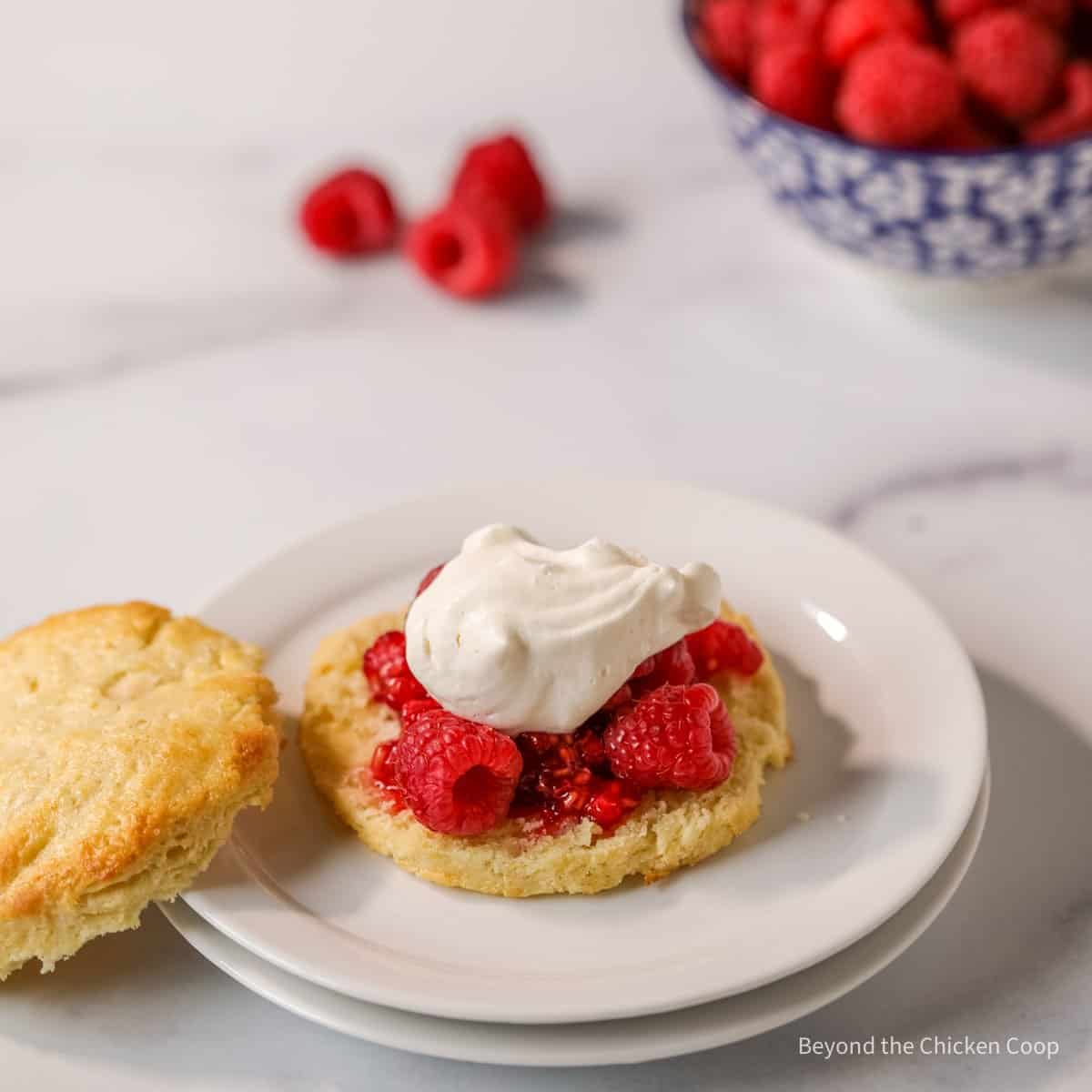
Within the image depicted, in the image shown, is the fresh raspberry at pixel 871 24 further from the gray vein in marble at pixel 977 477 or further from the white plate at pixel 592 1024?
the white plate at pixel 592 1024

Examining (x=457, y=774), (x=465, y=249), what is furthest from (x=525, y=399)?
(x=457, y=774)

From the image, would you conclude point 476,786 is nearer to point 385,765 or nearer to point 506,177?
point 385,765

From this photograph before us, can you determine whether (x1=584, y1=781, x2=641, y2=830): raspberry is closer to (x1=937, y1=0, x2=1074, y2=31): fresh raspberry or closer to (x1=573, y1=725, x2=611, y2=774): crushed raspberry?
(x1=573, y1=725, x2=611, y2=774): crushed raspberry

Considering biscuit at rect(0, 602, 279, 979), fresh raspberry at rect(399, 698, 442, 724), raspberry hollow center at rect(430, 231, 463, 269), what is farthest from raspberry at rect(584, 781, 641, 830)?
raspberry hollow center at rect(430, 231, 463, 269)

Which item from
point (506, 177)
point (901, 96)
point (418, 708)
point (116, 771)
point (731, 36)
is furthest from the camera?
point (506, 177)

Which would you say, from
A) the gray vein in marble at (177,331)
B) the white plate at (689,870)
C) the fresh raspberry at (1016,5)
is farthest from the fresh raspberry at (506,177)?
the white plate at (689,870)

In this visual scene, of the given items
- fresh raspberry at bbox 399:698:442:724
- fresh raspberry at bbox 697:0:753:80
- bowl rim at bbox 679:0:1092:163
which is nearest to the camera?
fresh raspberry at bbox 399:698:442:724

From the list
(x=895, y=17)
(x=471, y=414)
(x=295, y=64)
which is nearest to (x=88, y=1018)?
(x=471, y=414)
